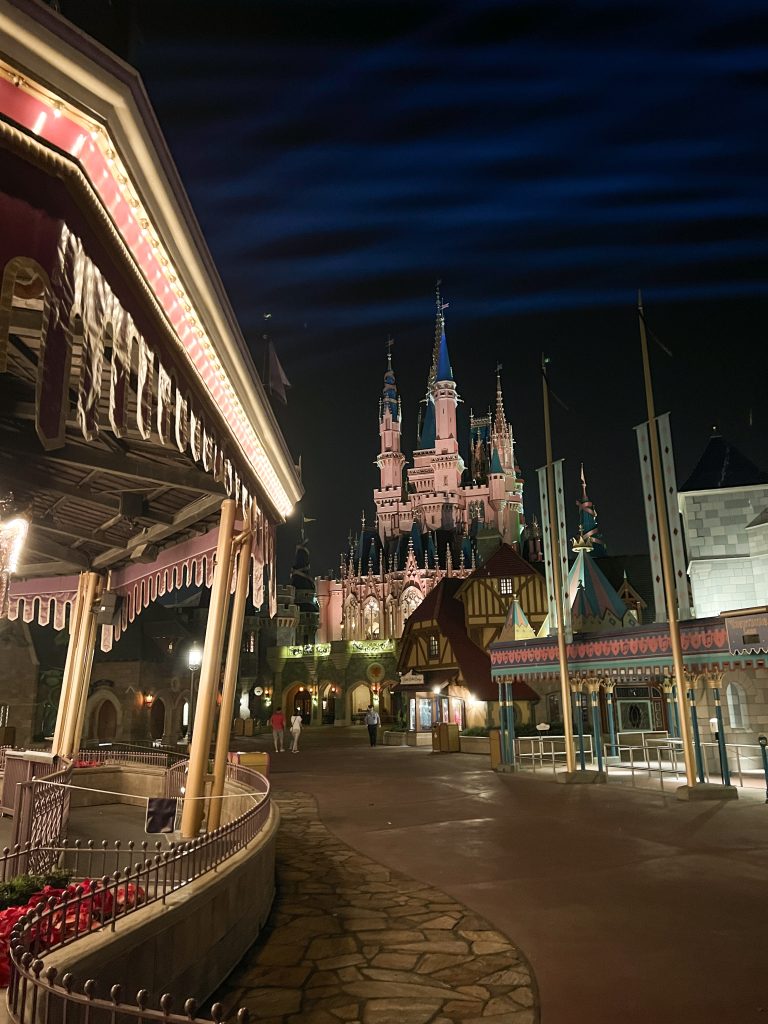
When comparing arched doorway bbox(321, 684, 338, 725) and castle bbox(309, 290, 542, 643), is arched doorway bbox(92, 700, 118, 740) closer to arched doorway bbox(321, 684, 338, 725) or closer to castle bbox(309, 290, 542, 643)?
arched doorway bbox(321, 684, 338, 725)

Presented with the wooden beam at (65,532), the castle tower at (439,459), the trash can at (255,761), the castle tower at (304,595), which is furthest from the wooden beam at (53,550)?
the castle tower at (439,459)

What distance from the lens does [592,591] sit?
29.3 meters

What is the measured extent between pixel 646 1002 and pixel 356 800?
33.0ft

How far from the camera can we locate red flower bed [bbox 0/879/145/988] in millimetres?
3843

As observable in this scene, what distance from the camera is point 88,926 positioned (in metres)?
4.04

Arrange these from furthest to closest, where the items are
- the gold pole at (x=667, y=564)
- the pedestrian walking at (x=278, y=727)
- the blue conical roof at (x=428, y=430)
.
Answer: the blue conical roof at (x=428, y=430)
the pedestrian walking at (x=278, y=727)
the gold pole at (x=667, y=564)

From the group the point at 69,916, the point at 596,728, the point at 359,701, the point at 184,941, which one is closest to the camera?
the point at 69,916

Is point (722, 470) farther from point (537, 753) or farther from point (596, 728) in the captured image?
point (537, 753)

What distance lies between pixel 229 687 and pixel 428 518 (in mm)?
62206

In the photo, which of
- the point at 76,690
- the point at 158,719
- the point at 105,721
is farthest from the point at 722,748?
the point at 158,719

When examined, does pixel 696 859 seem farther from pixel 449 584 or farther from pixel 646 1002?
pixel 449 584

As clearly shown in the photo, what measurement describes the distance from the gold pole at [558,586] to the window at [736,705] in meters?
4.62

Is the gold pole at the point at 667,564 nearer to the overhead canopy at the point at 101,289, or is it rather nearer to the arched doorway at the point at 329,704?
the overhead canopy at the point at 101,289

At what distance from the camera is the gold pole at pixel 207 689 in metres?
7.70
